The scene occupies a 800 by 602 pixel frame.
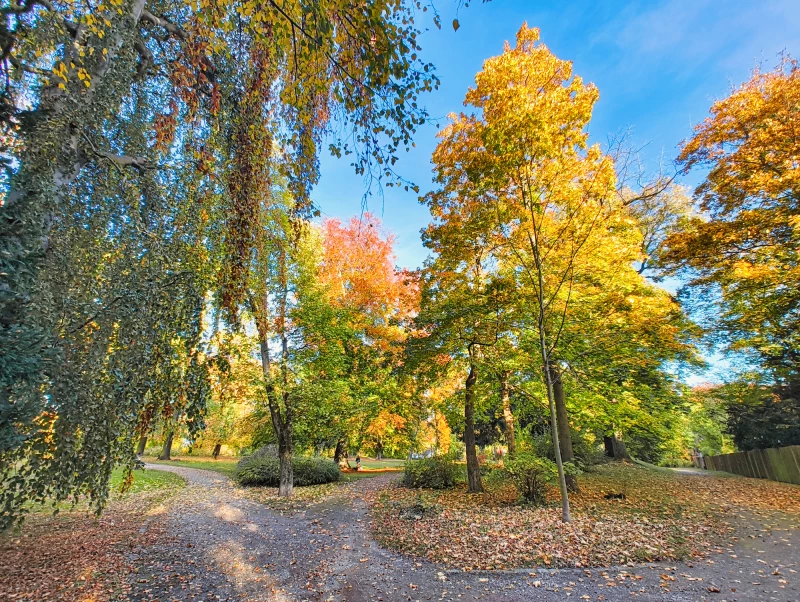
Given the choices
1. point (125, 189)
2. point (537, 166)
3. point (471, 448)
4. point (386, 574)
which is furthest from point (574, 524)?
point (125, 189)

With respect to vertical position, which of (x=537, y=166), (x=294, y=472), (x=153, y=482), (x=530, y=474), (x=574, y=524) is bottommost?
(x=153, y=482)

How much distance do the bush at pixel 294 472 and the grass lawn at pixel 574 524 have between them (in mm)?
4310

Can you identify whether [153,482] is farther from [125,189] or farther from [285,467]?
[125,189]

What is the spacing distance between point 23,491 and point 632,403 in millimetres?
10447

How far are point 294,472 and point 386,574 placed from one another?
9.91 m

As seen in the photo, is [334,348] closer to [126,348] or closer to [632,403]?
[632,403]

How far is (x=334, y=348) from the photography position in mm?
12234

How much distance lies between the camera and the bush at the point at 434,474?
12.0 m

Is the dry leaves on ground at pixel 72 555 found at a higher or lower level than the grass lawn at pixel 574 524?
lower

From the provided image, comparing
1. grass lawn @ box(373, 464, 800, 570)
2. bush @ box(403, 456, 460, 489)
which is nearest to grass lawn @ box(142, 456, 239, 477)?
bush @ box(403, 456, 460, 489)

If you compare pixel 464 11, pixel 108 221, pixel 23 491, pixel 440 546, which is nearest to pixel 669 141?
pixel 464 11

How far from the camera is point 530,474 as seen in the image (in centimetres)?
846

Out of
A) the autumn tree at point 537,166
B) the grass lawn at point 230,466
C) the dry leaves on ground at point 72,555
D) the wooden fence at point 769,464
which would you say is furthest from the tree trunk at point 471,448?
the wooden fence at point 769,464

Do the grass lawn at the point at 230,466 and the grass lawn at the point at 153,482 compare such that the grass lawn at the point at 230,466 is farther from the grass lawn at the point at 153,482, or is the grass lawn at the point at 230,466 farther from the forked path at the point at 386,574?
the forked path at the point at 386,574
